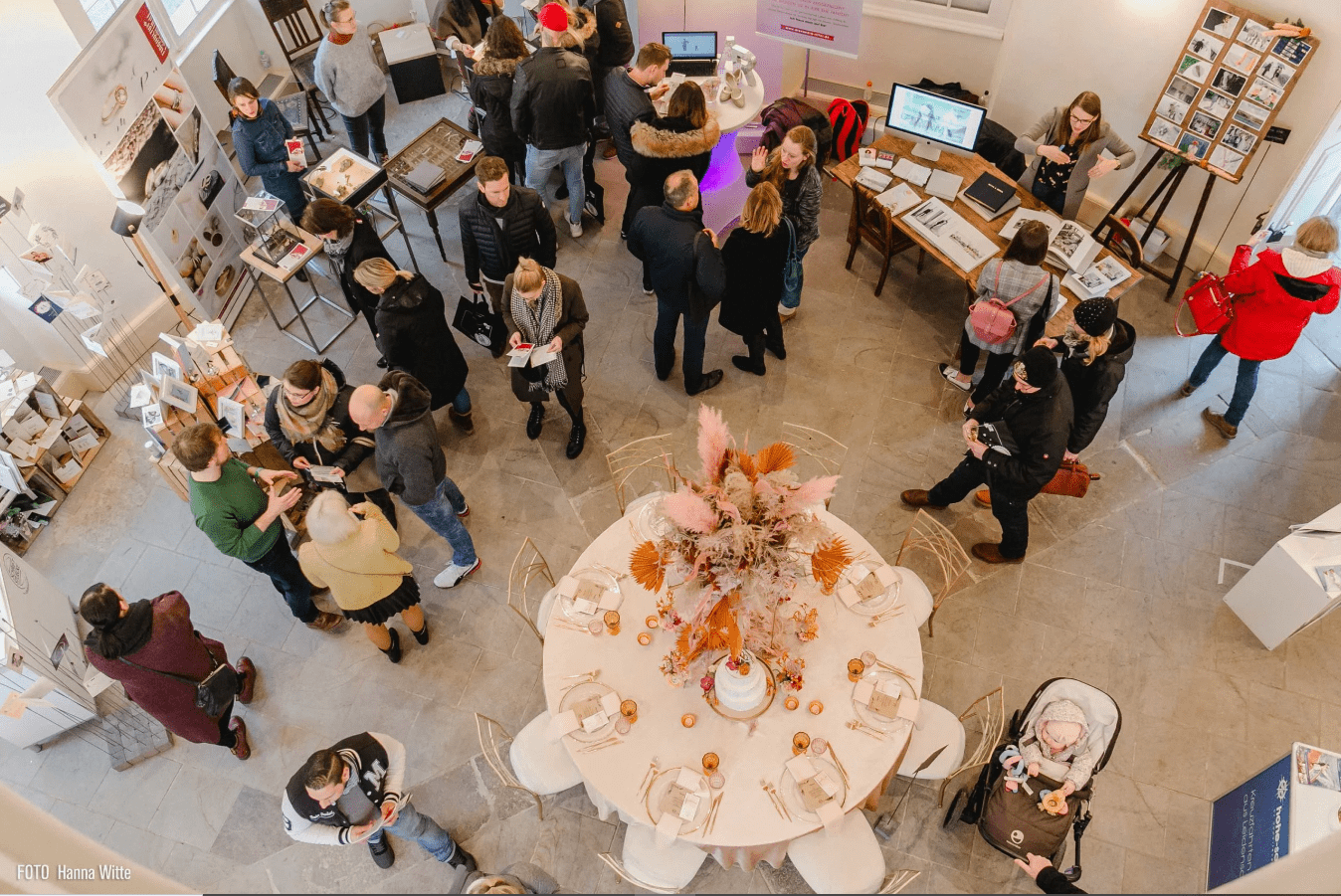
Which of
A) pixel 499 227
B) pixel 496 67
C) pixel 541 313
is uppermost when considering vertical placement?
pixel 496 67

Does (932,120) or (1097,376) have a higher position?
(932,120)

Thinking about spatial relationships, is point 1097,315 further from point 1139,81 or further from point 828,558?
point 1139,81

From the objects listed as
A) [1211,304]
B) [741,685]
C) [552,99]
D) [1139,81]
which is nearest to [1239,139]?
[1139,81]

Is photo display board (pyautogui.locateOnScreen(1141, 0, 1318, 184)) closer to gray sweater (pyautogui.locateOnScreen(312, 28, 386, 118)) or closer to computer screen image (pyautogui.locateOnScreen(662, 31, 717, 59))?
computer screen image (pyautogui.locateOnScreen(662, 31, 717, 59))

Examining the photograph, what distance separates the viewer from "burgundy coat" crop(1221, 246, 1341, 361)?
5.07 m

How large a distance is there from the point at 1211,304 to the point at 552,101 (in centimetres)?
444

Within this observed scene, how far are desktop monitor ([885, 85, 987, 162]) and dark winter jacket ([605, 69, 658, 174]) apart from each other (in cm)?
177

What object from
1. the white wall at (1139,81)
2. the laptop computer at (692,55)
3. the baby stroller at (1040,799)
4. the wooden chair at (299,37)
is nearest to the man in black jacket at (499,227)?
the laptop computer at (692,55)

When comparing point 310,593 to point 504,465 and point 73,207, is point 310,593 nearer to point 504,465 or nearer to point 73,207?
point 504,465

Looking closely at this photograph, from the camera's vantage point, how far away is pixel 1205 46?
→ 5.71 m

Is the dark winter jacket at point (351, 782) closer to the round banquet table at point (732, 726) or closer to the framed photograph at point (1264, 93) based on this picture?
the round banquet table at point (732, 726)

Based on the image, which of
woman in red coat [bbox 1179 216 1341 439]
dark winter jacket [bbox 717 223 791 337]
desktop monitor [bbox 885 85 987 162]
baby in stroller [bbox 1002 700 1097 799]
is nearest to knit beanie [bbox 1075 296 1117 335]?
woman in red coat [bbox 1179 216 1341 439]

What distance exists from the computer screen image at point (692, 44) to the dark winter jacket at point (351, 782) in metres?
5.71

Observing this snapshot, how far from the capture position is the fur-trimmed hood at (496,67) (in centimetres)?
629
